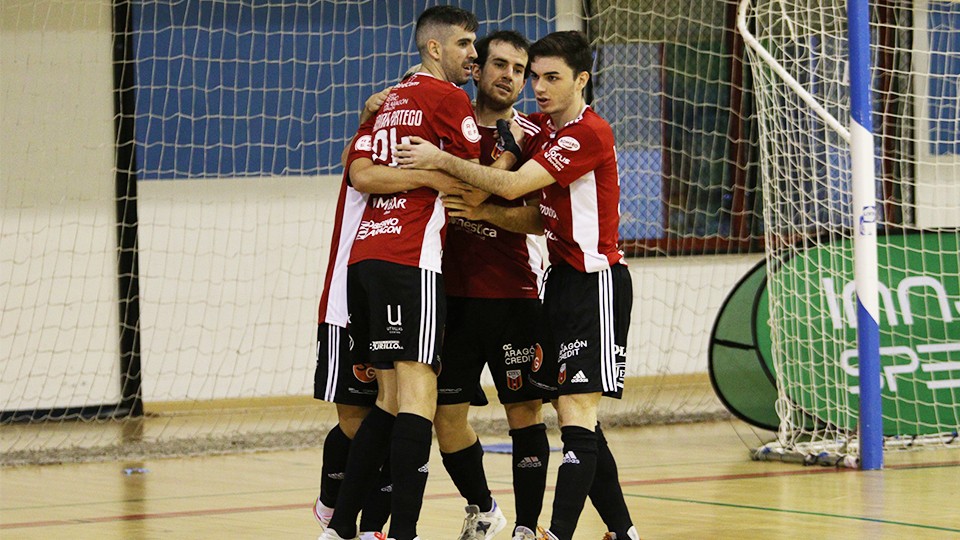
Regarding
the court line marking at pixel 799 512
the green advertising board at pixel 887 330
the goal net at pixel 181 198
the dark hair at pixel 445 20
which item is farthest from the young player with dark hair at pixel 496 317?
the goal net at pixel 181 198

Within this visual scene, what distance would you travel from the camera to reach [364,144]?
483cm

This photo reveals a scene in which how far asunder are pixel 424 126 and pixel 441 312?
0.63 meters

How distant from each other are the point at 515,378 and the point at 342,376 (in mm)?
607

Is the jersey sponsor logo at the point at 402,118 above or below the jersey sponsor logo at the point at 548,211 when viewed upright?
above

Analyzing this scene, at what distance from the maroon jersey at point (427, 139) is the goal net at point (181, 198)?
4961 mm

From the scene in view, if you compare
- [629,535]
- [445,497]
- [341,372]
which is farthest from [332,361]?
[445,497]

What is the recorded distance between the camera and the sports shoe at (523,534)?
15.9ft

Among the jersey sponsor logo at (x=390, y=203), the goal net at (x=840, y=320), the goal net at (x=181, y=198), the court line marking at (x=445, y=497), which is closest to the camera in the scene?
the jersey sponsor logo at (x=390, y=203)

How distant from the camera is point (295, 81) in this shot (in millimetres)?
10555

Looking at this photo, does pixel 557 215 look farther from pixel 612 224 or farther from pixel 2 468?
pixel 2 468

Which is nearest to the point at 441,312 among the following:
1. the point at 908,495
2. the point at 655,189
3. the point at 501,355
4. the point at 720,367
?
the point at 501,355

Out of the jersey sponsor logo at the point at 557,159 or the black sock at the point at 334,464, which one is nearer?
the jersey sponsor logo at the point at 557,159

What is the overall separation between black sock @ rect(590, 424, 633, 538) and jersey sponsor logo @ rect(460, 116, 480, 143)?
106cm

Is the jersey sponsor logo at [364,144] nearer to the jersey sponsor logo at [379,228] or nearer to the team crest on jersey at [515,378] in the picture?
the jersey sponsor logo at [379,228]
